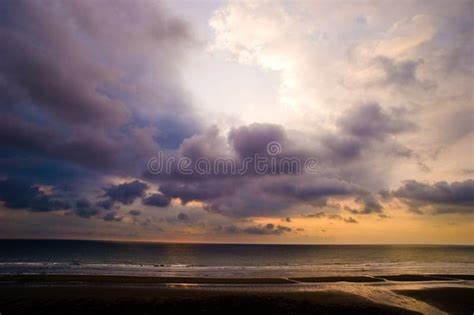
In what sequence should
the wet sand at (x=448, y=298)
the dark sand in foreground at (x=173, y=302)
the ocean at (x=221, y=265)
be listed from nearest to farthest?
the dark sand in foreground at (x=173, y=302) < the wet sand at (x=448, y=298) < the ocean at (x=221, y=265)

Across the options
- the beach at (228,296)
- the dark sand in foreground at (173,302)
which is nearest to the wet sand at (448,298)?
the beach at (228,296)

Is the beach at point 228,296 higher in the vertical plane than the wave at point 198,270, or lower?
higher

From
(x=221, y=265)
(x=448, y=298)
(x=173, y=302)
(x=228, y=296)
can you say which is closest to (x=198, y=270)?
(x=221, y=265)

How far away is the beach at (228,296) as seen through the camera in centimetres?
2705

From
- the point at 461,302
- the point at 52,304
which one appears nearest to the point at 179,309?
the point at 52,304

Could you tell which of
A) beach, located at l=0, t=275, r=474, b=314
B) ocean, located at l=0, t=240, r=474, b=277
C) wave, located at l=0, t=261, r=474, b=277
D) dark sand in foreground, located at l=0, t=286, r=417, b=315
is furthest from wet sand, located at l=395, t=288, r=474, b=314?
wave, located at l=0, t=261, r=474, b=277

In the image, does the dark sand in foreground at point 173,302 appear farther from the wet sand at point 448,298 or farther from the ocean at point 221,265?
the ocean at point 221,265

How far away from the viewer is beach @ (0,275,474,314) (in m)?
27.0

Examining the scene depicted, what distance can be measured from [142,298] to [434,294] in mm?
33647

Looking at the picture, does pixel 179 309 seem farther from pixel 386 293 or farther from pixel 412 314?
pixel 386 293

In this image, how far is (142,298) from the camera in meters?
30.5

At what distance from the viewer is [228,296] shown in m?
31.7

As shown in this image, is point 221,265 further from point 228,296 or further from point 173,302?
point 173,302

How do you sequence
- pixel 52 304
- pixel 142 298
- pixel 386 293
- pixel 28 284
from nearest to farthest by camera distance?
1. pixel 52 304
2. pixel 142 298
3. pixel 386 293
4. pixel 28 284
